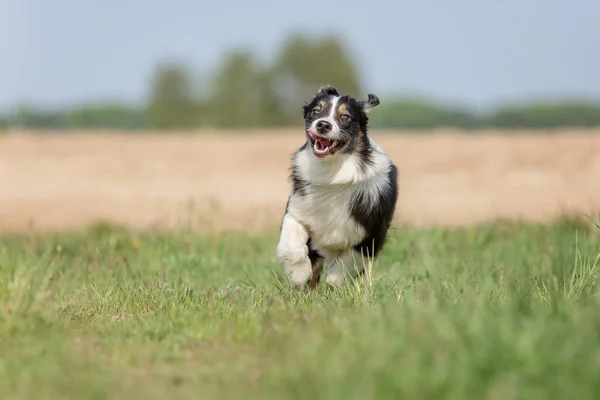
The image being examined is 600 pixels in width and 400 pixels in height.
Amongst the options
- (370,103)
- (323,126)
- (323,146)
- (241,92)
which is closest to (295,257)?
(323,146)

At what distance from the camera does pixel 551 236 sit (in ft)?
35.9

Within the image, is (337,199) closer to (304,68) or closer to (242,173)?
(242,173)

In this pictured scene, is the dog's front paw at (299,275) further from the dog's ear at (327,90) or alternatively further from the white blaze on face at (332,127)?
the dog's ear at (327,90)

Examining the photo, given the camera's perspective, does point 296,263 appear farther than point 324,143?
Yes

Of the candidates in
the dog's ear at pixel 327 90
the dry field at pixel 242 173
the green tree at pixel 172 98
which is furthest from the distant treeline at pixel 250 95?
the dog's ear at pixel 327 90

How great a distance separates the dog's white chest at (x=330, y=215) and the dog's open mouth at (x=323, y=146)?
42cm

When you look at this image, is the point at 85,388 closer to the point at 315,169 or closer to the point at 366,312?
the point at 366,312

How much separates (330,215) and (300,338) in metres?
3.33

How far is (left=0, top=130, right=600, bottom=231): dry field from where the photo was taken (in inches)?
841

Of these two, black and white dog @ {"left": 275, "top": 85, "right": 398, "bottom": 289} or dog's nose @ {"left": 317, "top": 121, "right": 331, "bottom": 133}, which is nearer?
dog's nose @ {"left": 317, "top": 121, "right": 331, "bottom": 133}

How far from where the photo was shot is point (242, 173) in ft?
90.2

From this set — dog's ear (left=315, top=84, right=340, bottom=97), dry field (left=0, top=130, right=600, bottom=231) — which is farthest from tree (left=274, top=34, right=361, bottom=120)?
dog's ear (left=315, top=84, right=340, bottom=97)

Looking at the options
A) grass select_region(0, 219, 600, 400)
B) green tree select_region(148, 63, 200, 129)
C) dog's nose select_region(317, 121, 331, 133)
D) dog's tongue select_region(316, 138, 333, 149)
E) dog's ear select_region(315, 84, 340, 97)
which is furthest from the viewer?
green tree select_region(148, 63, 200, 129)

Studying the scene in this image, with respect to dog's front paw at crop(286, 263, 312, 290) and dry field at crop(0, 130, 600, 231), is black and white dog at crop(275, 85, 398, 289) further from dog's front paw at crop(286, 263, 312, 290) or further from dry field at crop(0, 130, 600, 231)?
dry field at crop(0, 130, 600, 231)
